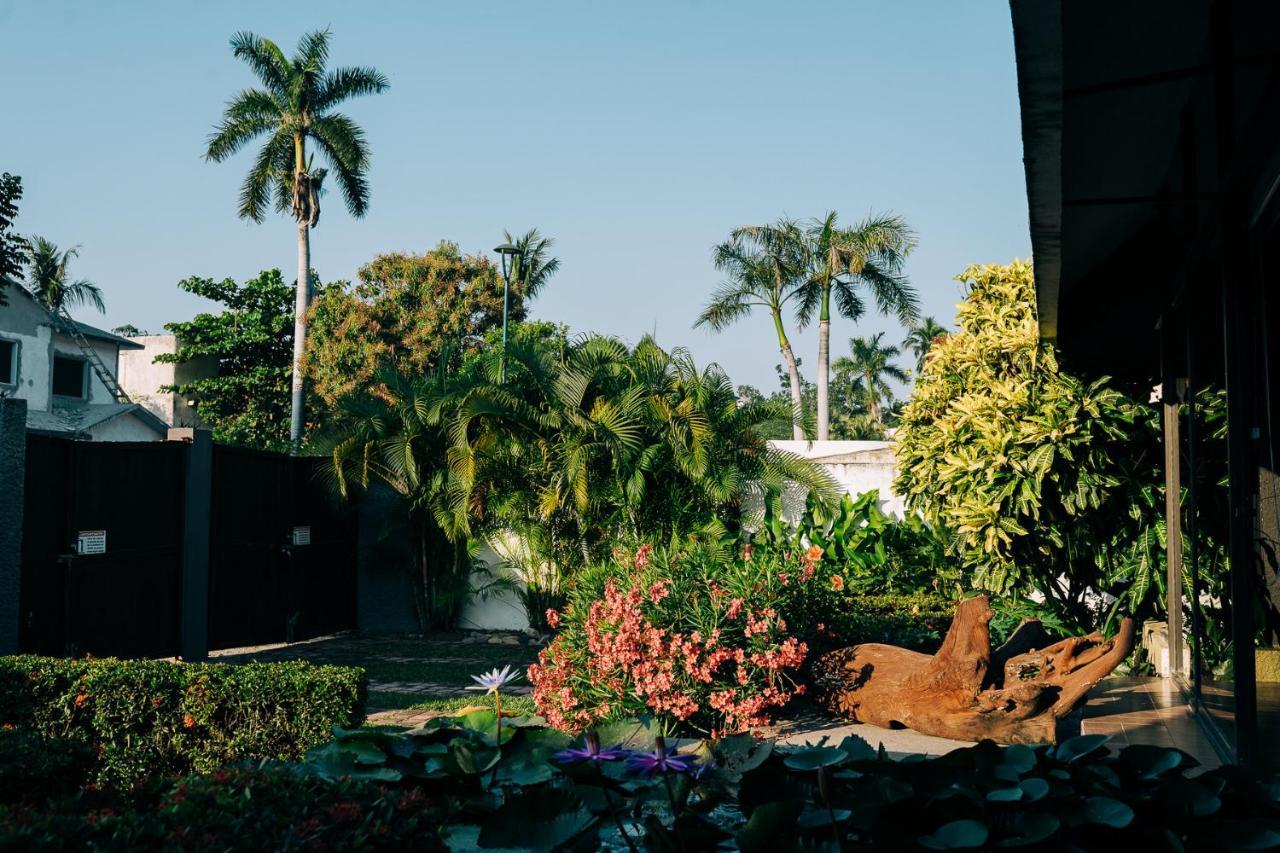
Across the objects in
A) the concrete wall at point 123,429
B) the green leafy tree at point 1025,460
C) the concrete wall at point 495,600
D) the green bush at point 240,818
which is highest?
the concrete wall at point 123,429

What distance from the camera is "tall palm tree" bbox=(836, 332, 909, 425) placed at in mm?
52594

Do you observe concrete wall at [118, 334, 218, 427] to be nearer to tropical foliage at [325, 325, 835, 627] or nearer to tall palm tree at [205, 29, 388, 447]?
tall palm tree at [205, 29, 388, 447]

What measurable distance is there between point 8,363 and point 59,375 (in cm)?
229

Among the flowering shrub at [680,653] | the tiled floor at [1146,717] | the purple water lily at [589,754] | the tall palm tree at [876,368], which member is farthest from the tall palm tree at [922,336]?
the purple water lily at [589,754]

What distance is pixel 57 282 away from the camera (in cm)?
4053

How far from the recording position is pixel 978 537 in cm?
873

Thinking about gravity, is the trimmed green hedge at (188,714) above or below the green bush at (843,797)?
below

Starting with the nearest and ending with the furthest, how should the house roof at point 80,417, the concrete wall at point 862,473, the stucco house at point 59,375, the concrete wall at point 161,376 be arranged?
the concrete wall at point 862,473 < the house roof at point 80,417 < the stucco house at point 59,375 < the concrete wall at point 161,376

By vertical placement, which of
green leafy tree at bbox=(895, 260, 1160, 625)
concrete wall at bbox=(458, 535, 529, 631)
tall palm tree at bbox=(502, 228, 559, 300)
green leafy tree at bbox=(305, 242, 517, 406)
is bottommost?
concrete wall at bbox=(458, 535, 529, 631)

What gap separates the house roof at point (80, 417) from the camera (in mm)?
23547

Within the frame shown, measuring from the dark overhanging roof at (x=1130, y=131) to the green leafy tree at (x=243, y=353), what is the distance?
3232 cm

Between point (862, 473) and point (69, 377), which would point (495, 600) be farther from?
point (69, 377)

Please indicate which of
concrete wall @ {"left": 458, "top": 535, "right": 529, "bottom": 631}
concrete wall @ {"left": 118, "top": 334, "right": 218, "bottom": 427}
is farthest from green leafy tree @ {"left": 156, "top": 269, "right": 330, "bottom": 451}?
concrete wall @ {"left": 458, "top": 535, "right": 529, "bottom": 631}

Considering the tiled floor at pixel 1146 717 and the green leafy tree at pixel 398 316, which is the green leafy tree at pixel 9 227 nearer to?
the green leafy tree at pixel 398 316
